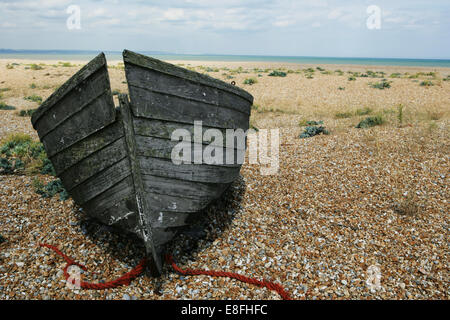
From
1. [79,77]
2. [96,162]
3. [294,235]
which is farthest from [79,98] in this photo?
[294,235]

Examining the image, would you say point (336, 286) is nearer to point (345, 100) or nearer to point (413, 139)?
point (413, 139)

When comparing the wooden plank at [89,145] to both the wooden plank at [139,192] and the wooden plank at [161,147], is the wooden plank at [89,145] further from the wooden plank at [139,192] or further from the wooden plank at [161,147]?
the wooden plank at [161,147]

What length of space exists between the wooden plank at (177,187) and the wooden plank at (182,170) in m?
0.05

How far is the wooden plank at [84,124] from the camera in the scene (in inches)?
128

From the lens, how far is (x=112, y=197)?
3.55 meters

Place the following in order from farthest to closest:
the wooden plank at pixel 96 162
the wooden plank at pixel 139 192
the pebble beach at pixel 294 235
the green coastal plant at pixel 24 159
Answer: the green coastal plant at pixel 24 159 < the pebble beach at pixel 294 235 < the wooden plank at pixel 96 162 < the wooden plank at pixel 139 192

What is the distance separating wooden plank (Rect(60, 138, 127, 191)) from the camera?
3352 mm

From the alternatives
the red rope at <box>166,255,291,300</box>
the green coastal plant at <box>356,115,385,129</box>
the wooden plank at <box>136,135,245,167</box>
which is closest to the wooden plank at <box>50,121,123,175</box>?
the wooden plank at <box>136,135,245,167</box>

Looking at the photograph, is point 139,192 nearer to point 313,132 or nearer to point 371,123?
point 313,132

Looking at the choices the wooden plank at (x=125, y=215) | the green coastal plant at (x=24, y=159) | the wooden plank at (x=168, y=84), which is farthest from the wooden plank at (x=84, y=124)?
the green coastal plant at (x=24, y=159)

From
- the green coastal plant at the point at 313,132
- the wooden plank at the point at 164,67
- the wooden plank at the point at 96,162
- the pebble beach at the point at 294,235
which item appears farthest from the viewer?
the green coastal plant at the point at 313,132

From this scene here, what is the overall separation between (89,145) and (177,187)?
1.19 metres

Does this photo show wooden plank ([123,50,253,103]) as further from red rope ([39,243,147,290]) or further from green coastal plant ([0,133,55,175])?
green coastal plant ([0,133,55,175])
